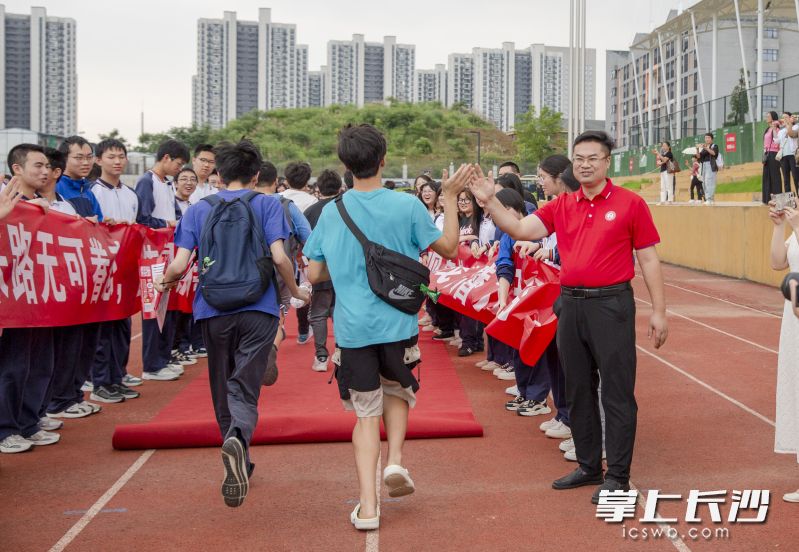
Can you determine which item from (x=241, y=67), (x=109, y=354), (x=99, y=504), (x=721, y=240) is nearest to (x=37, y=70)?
(x=241, y=67)

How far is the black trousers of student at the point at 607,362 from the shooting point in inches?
191

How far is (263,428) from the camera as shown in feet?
20.2

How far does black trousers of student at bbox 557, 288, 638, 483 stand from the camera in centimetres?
486

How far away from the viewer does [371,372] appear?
14.5ft

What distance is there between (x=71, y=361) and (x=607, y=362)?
4.18 meters

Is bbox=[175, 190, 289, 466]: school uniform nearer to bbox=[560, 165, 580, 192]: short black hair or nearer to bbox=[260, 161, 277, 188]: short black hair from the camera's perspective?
bbox=[560, 165, 580, 192]: short black hair

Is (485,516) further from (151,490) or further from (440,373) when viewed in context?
(440,373)

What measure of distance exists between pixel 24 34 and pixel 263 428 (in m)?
121

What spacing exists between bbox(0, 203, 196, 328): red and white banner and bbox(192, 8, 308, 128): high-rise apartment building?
5130 inches

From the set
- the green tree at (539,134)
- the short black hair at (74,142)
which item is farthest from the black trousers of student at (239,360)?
the green tree at (539,134)

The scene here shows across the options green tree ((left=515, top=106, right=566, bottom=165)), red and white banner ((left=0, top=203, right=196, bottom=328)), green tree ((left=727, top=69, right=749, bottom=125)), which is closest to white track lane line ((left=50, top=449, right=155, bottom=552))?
red and white banner ((left=0, top=203, right=196, bottom=328))

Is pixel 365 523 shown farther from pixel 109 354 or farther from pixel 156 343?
pixel 156 343

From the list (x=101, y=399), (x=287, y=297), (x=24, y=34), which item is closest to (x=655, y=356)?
(x=287, y=297)

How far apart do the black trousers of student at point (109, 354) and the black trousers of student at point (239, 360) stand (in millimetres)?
3031
